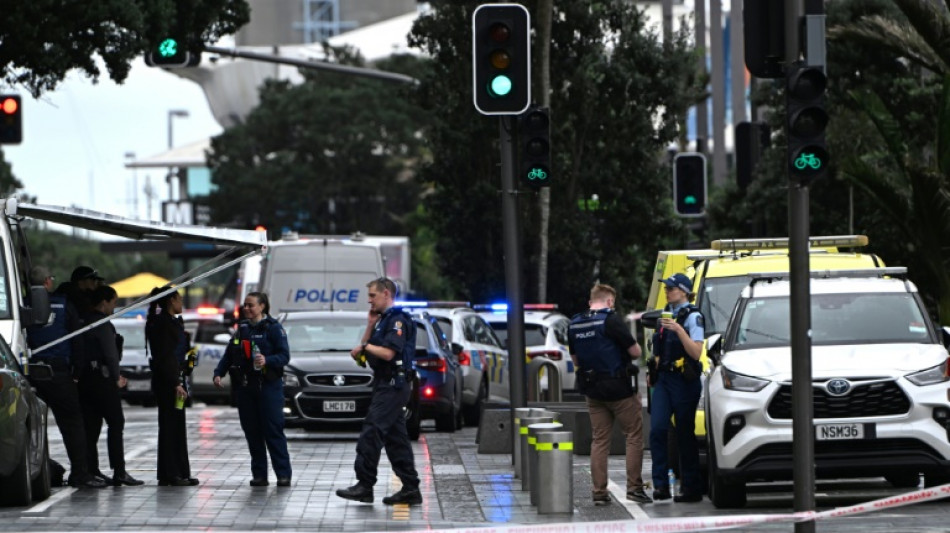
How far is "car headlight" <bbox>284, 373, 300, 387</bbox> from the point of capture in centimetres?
2612

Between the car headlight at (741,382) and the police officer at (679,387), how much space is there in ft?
1.22

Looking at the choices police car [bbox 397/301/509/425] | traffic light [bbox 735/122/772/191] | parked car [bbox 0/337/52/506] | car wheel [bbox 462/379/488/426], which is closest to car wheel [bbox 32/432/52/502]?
parked car [bbox 0/337/52/506]

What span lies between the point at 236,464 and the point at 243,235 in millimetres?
3368

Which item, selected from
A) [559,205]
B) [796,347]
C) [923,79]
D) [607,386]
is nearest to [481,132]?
[559,205]

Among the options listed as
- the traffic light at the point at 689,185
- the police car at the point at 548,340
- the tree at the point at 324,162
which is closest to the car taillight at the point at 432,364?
the police car at the point at 548,340

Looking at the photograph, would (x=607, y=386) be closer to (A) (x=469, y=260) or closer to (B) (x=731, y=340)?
(B) (x=731, y=340)

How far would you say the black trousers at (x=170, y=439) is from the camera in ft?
61.6

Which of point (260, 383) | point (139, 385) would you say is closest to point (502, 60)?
point (260, 383)

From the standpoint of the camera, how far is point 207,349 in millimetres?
37750

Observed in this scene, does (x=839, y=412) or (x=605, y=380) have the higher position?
(x=605, y=380)

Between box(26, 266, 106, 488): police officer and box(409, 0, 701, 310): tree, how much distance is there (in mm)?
20808

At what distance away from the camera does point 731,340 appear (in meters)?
16.7

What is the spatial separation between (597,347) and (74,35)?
567 inches

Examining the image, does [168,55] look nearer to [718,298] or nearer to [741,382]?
[718,298]
